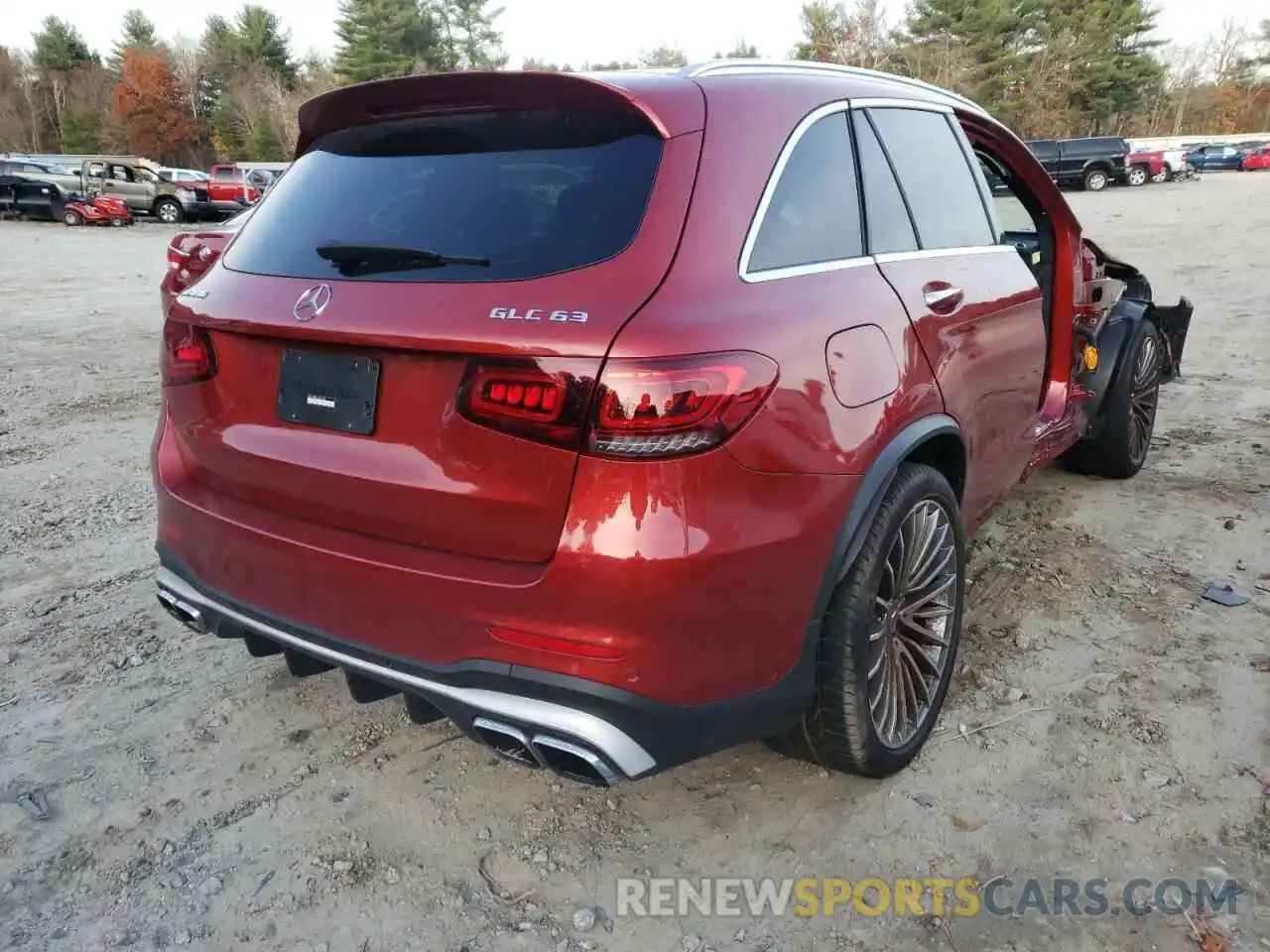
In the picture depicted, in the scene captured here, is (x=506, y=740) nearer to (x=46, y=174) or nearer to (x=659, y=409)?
(x=659, y=409)

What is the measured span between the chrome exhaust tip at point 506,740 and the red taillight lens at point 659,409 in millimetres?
614

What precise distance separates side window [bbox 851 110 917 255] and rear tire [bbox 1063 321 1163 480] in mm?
2485

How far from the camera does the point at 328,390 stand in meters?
2.19

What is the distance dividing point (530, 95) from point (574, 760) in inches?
59.0

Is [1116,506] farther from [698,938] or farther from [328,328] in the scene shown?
[328,328]

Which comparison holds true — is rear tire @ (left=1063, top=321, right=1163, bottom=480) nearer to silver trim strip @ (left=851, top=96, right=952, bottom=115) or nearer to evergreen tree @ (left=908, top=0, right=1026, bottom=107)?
silver trim strip @ (left=851, top=96, right=952, bottom=115)

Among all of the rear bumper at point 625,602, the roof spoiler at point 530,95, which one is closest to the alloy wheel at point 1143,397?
the rear bumper at point 625,602

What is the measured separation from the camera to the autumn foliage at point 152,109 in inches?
2510

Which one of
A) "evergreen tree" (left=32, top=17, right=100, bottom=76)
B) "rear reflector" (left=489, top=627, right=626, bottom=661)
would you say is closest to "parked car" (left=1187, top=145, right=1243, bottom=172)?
"rear reflector" (left=489, top=627, right=626, bottom=661)

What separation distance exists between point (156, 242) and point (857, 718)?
2376cm

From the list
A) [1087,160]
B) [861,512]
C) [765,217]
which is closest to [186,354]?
[765,217]

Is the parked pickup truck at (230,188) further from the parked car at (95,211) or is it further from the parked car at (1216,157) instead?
the parked car at (1216,157)

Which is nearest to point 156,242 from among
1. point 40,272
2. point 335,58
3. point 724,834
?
point 40,272

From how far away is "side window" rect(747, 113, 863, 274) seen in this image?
2238 mm
